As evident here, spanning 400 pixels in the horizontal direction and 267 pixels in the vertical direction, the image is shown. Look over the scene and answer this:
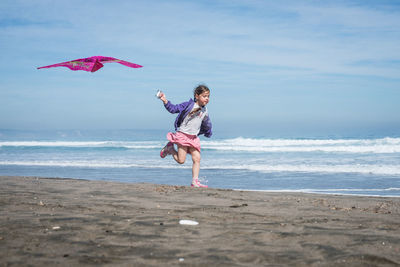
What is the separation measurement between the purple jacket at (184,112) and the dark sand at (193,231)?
63.3 inches

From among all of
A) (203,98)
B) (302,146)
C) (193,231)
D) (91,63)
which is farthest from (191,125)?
(302,146)

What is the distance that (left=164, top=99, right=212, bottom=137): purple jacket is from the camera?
22.6ft

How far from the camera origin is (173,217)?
418cm

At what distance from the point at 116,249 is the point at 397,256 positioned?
1.92 meters

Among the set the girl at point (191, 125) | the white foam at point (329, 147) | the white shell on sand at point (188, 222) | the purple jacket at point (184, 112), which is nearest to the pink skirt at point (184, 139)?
the girl at point (191, 125)

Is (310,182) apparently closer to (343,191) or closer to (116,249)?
(343,191)

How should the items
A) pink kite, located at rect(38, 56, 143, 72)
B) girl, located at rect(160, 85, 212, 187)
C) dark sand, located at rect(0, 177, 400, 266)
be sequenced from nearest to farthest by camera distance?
dark sand, located at rect(0, 177, 400, 266)
pink kite, located at rect(38, 56, 143, 72)
girl, located at rect(160, 85, 212, 187)

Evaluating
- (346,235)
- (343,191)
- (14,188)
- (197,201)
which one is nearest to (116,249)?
(346,235)

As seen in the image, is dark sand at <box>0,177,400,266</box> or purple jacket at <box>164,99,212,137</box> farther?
purple jacket at <box>164,99,212,137</box>

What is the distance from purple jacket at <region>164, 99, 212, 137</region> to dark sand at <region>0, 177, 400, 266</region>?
161 cm

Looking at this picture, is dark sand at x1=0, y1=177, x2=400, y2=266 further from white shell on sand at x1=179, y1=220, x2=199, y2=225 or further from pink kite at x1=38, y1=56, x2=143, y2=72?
pink kite at x1=38, y1=56, x2=143, y2=72

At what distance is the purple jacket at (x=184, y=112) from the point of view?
688cm

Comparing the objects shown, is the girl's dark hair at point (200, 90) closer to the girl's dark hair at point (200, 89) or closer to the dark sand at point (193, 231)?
the girl's dark hair at point (200, 89)

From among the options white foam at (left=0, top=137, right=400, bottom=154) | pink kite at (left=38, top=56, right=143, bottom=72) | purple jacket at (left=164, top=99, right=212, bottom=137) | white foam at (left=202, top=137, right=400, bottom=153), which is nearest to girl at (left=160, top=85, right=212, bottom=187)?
purple jacket at (left=164, top=99, right=212, bottom=137)
